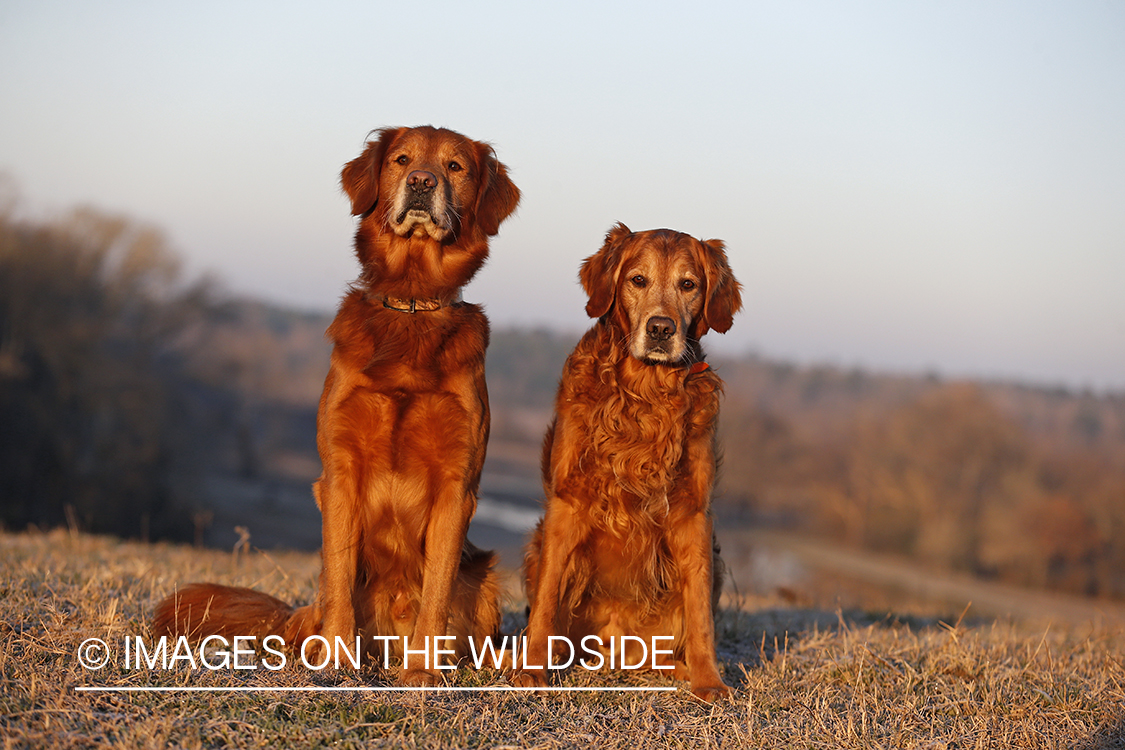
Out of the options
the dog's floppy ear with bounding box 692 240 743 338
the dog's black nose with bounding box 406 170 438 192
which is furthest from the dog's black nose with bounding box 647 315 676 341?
the dog's black nose with bounding box 406 170 438 192

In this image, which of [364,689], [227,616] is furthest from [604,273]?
[227,616]

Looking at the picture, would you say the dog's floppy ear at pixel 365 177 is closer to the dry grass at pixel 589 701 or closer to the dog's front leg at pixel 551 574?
the dog's front leg at pixel 551 574

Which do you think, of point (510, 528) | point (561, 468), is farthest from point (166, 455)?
point (561, 468)

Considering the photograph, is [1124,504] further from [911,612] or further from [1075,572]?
[911,612]

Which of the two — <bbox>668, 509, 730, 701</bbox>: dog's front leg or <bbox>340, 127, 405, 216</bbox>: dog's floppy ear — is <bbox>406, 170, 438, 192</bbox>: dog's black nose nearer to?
<bbox>340, 127, 405, 216</bbox>: dog's floppy ear

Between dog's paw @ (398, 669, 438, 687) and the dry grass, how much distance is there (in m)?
0.11

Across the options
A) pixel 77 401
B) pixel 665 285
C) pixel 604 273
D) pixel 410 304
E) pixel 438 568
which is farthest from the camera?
pixel 77 401

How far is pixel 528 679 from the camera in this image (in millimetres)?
3830

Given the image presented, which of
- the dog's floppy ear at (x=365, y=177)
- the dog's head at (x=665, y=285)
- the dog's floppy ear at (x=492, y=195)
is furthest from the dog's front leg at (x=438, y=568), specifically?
the dog's floppy ear at (x=365, y=177)

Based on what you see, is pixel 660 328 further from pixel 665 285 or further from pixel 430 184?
pixel 430 184

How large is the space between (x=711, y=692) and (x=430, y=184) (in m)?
2.64

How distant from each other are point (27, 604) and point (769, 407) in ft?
105

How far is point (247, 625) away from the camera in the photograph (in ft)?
13.5

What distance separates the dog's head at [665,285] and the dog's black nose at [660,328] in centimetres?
6
